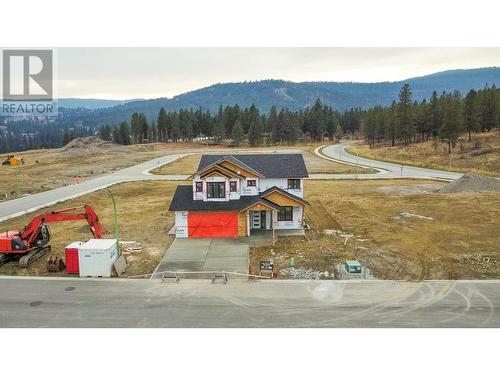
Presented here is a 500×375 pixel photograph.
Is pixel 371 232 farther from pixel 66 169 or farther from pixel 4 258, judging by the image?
pixel 66 169

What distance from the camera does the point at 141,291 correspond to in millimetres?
22391

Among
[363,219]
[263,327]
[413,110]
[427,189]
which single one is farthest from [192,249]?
[413,110]

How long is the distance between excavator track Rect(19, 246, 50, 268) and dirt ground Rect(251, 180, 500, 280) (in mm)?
14986

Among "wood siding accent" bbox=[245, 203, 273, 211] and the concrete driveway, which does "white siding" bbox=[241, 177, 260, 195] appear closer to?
"wood siding accent" bbox=[245, 203, 273, 211]

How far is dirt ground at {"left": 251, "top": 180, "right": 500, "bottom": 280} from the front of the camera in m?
26.2

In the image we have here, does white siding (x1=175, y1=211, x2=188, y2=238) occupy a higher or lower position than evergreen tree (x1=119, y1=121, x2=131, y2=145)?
lower

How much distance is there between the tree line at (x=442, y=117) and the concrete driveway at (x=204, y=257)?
68345 mm

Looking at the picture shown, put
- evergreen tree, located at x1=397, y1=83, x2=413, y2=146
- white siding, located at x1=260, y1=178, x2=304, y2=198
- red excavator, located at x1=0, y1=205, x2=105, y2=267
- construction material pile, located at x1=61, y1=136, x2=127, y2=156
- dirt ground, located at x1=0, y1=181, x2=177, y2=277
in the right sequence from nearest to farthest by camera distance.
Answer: red excavator, located at x1=0, y1=205, x2=105, y2=267, dirt ground, located at x1=0, y1=181, x2=177, y2=277, white siding, located at x1=260, y1=178, x2=304, y2=198, evergreen tree, located at x1=397, y1=83, x2=413, y2=146, construction material pile, located at x1=61, y1=136, x2=127, y2=156

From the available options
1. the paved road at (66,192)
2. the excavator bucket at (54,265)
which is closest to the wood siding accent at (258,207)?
the excavator bucket at (54,265)

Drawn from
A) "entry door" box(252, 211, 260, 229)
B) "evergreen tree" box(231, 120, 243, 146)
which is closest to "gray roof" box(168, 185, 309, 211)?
"entry door" box(252, 211, 260, 229)

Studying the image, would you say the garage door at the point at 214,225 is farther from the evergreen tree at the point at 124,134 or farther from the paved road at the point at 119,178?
the evergreen tree at the point at 124,134

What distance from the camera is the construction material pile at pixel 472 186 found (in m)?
50.4

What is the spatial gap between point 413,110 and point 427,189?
2331 inches

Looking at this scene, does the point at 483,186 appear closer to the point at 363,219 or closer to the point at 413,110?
the point at 363,219
